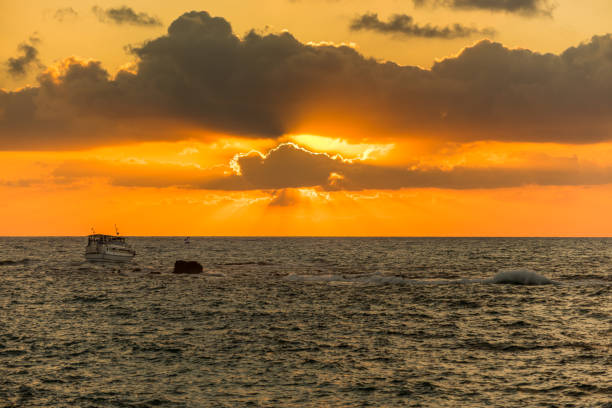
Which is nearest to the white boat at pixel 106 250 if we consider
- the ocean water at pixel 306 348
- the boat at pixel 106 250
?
the boat at pixel 106 250

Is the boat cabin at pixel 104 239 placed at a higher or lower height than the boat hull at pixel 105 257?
higher

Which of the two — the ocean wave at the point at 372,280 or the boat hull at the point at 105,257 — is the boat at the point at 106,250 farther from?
the ocean wave at the point at 372,280

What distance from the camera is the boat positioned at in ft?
350

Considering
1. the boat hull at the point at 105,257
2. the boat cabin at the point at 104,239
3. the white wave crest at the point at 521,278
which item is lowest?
the boat hull at the point at 105,257

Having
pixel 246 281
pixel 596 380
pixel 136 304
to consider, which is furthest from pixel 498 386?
pixel 246 281

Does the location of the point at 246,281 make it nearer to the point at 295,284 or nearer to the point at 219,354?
the point at 295,284

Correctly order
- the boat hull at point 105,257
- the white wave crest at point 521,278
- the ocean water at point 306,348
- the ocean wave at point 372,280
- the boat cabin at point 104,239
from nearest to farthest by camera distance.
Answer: the ocean water at point 306,348 → the white wave crest at point 521,278 → the ocean wave at point 372,280 → the boat hull at point 105,257 → the boat cabin at point 104,239

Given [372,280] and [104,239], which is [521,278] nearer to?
[372,280]

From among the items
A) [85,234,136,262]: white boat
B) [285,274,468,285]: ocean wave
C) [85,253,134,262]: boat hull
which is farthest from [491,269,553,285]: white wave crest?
[85,234,136,262]: white boat

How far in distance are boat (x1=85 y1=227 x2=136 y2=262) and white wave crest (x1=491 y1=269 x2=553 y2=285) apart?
67.6 metres

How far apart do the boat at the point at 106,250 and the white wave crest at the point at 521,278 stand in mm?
67622

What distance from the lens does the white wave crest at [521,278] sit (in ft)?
→ 226

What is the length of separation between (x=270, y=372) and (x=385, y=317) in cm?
1771

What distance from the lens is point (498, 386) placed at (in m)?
24.6
